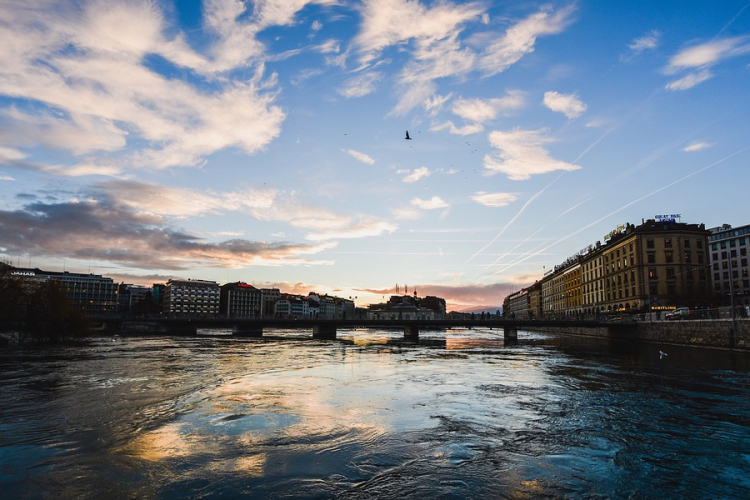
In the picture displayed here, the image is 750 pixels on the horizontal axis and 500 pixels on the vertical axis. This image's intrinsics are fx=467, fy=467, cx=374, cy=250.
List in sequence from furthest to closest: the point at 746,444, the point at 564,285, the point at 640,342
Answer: the point at 564,285 → the point at 640,342 → the point at 746,444

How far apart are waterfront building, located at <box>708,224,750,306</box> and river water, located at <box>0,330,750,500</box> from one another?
434ft

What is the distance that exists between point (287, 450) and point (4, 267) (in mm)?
72920

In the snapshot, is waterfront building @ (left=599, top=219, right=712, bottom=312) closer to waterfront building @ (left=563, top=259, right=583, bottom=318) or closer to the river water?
waterfront building @ (left=563, top=259, right=583, bottom=318)

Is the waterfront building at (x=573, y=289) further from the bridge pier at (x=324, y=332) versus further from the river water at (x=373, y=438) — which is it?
the river water at (x=373, y=438)

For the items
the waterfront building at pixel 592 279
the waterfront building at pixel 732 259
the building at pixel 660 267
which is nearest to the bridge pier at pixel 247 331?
the building at pixel 660 267

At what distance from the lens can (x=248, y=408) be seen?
67.9 feet

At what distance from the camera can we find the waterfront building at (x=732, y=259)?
134000 mm

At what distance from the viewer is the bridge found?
91.0 meters

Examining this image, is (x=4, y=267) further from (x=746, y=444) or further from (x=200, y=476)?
(x=746, y=444)

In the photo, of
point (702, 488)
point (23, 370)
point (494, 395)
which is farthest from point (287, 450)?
point (23, 370)

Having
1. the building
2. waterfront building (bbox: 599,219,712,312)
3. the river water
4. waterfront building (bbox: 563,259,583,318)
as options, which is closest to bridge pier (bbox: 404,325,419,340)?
the building

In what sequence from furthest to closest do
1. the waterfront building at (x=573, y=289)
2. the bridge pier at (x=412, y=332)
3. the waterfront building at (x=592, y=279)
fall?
the waterfront building at (x=573, y=289) < the waterfront building at (x=592, y=279) < the bridge pier at (x=412, y=332)

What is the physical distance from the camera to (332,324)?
374ft

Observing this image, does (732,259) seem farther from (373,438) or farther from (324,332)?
(373,438)
